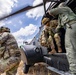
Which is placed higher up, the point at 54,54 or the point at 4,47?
the point at 4,47

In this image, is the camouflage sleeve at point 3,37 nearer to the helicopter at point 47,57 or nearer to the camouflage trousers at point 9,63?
the camouflage trousers at point 9,63

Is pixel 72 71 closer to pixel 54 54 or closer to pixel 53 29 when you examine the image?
pixel 54 54

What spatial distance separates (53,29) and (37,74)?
162cm

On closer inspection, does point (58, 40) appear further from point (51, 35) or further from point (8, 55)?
point (8, 55)

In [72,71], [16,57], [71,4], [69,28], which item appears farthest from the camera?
[16,57]

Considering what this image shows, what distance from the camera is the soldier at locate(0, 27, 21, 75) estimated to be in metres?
4.21

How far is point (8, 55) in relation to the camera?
13.9ft

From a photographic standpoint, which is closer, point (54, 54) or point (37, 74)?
point (54, 54)

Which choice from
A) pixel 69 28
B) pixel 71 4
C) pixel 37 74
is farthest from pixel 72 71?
pixel 37 74

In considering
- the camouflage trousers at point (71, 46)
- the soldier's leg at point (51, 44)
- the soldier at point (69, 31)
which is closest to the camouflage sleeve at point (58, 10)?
the soldier at point (69, 31)

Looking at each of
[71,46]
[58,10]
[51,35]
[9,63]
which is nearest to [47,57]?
[51,35]

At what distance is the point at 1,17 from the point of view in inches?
61.5

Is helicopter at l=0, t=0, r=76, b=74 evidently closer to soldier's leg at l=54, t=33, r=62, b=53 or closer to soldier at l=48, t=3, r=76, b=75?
soldier's leg at l=54, t=33, r=62, b=53

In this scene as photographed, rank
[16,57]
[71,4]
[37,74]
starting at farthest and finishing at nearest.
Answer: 1. [37,74]
2. [16,57]
3. [71,4]
